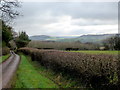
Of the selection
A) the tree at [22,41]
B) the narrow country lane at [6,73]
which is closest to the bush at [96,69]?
the narrow country lane at [6,73]

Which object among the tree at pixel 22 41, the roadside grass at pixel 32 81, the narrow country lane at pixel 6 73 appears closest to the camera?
the roadside grass at pixel 32 81

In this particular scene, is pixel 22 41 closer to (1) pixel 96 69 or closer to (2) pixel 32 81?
(2) pixel 32 81

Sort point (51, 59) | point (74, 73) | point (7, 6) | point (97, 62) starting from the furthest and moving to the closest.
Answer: point (7, 6)
point (51, 59)
point (74, 73)
point (97, 62)

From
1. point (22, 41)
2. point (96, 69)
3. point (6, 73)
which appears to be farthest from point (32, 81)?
point (22, 41)

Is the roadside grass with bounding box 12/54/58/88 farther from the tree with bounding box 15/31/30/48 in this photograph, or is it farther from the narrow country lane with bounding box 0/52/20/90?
the tree with bounding box 15/31/30/48

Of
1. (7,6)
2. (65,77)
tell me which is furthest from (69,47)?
(65,77)

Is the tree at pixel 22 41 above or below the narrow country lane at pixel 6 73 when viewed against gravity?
above

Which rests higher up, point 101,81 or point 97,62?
point 97,62

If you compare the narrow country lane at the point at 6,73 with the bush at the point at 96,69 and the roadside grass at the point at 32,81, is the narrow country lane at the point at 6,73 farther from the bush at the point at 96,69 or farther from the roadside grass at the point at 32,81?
the bush at the point at 96,69

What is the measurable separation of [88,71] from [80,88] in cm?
108

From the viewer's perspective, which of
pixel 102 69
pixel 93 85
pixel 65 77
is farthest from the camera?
pixel 65 77

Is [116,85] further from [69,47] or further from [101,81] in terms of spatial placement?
[69,47]

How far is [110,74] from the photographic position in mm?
5723

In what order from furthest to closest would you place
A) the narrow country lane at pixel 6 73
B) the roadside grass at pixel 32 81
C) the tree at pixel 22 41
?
the tree at pixel 22 41, the narrow country lane at pixel 6 73, the roadside grass at pixel 32 81
